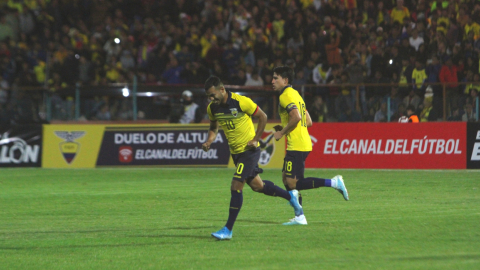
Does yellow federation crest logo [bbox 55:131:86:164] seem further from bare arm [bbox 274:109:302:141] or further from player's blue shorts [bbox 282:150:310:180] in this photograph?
bare arm [bbox 274:109:302:141]

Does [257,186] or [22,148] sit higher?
[257,186]

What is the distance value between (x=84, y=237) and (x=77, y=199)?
4622 millimetres

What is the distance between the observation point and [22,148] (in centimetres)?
2167

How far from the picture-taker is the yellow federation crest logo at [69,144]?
21.5 meters

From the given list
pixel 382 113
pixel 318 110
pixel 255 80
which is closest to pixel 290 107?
pixel 382 113

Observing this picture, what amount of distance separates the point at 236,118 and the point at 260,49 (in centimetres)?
1486

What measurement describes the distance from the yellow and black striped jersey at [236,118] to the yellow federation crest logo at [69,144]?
45.0 ft

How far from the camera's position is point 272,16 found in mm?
24703

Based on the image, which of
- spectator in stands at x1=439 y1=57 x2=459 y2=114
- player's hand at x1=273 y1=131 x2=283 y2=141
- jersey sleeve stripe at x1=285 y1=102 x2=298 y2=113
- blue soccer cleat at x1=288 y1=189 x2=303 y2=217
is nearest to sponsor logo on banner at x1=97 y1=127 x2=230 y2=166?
spectator in stands at x1=439 y1=57 x2=459 y2=114

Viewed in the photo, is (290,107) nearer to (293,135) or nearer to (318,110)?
(293,135)

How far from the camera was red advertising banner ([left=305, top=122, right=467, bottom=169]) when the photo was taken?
1841 cm

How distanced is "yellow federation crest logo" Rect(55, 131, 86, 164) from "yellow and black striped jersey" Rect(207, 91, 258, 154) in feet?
45.0

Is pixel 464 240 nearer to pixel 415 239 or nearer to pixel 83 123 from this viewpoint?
pixel 415 239

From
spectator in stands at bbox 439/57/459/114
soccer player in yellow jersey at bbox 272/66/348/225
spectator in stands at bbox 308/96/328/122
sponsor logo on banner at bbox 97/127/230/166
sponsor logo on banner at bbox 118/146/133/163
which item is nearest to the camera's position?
soccer player in yellow jersey at bbox 272/66/348/225
